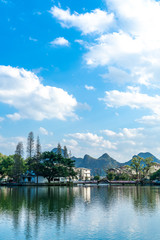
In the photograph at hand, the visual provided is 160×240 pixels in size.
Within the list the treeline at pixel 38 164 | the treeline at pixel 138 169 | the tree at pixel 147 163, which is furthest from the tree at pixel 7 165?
the tree at pixel 147 163

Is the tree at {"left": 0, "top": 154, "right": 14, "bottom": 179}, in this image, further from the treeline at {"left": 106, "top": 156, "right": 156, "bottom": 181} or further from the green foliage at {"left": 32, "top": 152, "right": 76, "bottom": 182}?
the treeline at {"left": 106, "top": 156, "right": 156, "bottom": 181}

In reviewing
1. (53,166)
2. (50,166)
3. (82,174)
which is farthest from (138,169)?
(82,174)

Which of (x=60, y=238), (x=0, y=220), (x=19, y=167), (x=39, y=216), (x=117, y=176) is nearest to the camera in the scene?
(x=60, y=238)

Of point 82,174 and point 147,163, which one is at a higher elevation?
point 147,163

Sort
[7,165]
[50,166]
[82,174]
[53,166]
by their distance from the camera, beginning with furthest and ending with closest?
[82,174] → [7,165] → [53,166] → [50,166]

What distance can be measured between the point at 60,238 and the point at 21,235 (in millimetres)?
2885

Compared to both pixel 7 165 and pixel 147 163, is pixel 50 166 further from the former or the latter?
pixel 147 163

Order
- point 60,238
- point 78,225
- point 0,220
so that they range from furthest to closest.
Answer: point 0,220
point 78,225
point 60,238

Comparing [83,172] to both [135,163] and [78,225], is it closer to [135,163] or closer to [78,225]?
[135,163]

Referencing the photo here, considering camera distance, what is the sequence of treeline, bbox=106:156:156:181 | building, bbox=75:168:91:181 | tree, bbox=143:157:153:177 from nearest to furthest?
tree, bbox=143:157:153:177 → treeline, bbox=106:156:156:181 → building, bbox=75:168:91:181

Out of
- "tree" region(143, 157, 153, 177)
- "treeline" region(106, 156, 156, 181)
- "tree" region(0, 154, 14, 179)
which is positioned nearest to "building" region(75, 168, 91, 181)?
"treeline" region(106, 156, 156, 181)

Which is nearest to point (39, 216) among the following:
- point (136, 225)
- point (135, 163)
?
point (136, 225)

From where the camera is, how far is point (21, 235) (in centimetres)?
1688

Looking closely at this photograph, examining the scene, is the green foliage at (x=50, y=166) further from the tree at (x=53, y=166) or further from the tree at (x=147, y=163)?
the tree at (x=147, y=163)
